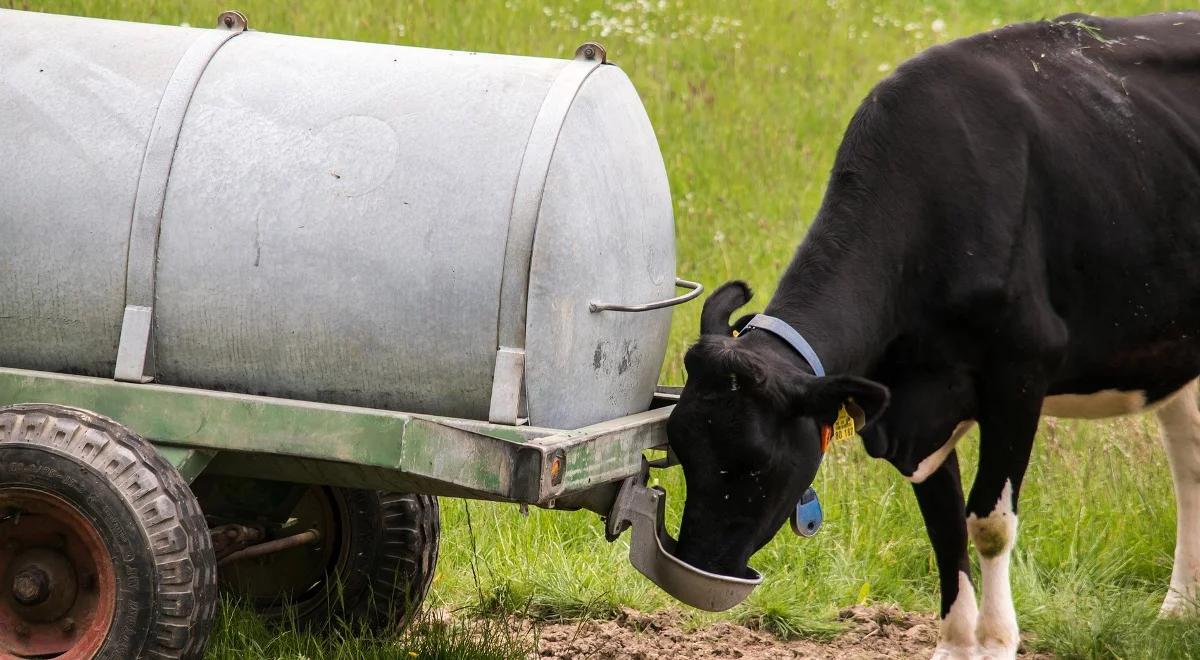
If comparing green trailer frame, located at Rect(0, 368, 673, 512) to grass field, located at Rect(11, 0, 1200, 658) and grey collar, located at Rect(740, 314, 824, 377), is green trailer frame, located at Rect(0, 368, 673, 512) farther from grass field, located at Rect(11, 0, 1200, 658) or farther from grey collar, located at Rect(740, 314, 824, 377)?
grass field, located at Rect(11, 0, 1200, 658)

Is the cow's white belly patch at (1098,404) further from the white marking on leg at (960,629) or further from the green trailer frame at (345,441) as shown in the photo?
the green trailer frame at (345,441)

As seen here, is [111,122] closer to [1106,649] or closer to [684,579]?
[684,579]

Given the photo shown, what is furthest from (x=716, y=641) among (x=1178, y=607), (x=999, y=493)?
(x=1178, y=607)

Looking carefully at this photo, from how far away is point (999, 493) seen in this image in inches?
182

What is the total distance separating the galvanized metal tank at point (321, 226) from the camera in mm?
3482

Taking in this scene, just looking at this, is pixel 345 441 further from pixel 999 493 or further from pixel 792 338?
pixel 999 493

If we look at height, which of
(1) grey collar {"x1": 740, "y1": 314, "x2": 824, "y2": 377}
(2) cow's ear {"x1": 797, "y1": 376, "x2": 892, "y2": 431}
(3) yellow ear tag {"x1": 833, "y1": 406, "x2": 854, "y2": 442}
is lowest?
(3) yellow ear tag {"x1": 833, "y1": 406, "x2": 854, "y2": 442}

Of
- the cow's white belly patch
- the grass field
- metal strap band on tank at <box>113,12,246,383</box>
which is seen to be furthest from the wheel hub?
the cow's white belly patch

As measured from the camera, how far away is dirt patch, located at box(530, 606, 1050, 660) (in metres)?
4.71

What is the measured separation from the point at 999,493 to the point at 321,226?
2.30 m

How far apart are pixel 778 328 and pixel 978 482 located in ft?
3.63

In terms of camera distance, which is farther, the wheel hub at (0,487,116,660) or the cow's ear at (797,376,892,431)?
the cow's ear at (797,376,892,431)

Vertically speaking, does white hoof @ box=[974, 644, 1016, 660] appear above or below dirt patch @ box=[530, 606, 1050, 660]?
above

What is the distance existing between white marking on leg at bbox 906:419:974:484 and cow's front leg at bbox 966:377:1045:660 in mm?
76
